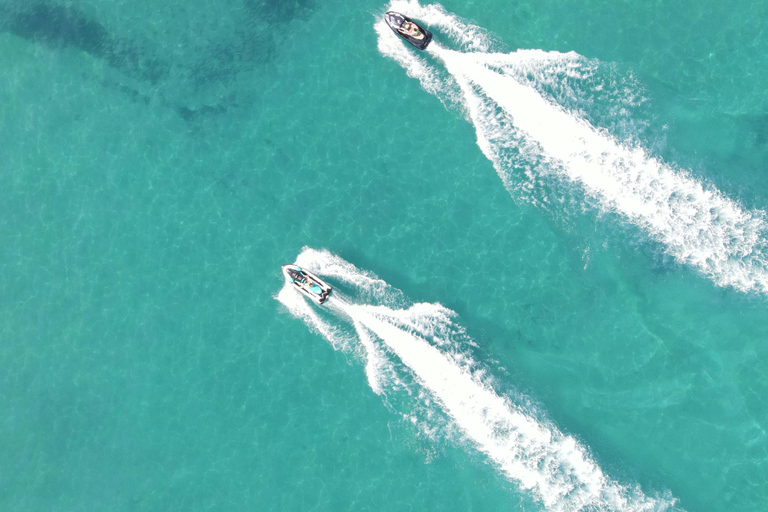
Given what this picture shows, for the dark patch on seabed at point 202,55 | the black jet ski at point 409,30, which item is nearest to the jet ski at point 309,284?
the dark patch on seabed at point 202,55

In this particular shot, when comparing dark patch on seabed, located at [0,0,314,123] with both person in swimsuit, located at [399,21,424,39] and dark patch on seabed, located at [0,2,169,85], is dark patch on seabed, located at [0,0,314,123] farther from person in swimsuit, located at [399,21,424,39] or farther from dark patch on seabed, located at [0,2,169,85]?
person in swimsuit, located at [399,21,424,39]

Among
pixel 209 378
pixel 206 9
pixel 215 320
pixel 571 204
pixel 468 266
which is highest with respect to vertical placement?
pixel 571 204

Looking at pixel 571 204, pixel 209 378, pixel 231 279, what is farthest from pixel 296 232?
pixel 571 204

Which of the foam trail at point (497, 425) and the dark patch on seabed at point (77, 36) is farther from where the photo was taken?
the dark patch on seabed at point (77, 36)

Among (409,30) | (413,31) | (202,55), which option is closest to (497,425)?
(413,31)

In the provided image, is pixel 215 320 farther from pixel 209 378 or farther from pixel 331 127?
pixel 331 127

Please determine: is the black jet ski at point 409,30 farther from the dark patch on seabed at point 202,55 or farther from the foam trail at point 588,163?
the dark patch on seabed at point 202,55

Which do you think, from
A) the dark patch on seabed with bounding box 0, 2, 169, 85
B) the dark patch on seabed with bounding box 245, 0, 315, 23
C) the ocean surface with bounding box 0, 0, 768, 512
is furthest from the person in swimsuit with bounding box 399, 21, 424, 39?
the dark patch on seabed with bounding box 0, 2, 169, 85

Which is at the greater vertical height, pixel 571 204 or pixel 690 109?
pixel 690 109
